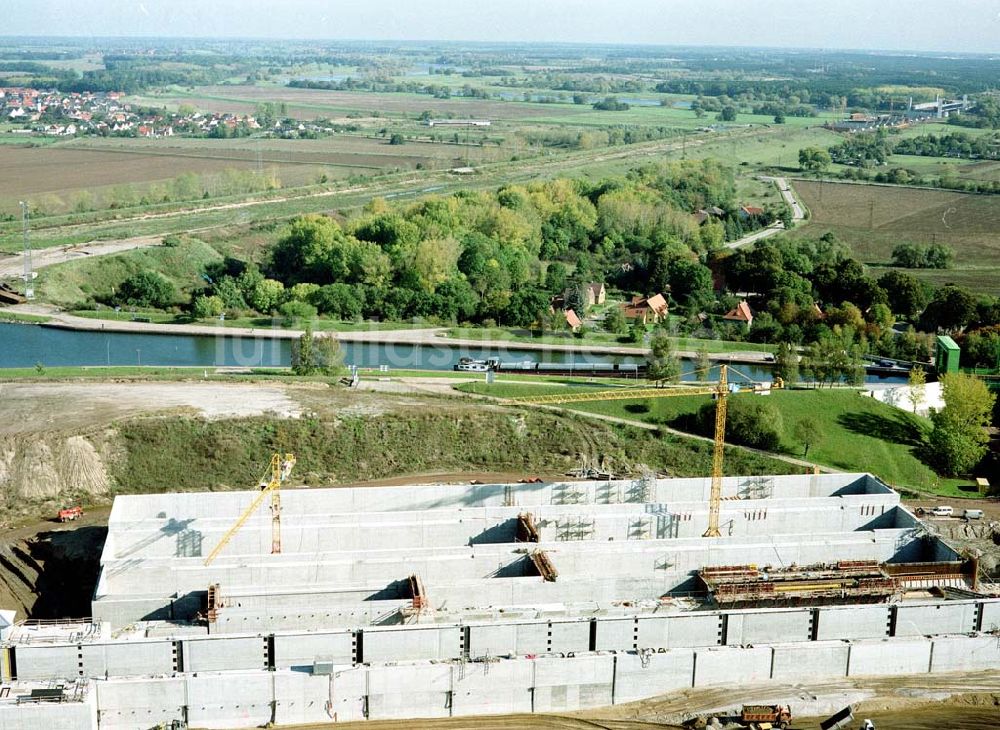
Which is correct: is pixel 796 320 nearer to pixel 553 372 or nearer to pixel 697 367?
pixel 697 367

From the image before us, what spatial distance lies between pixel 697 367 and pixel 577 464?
9.54 metres

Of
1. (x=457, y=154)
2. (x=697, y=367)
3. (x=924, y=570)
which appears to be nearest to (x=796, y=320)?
(x=697, y=367)

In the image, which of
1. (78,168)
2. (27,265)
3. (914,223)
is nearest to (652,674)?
(27,265)

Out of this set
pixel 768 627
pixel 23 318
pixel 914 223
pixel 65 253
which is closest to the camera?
pixel 768 627

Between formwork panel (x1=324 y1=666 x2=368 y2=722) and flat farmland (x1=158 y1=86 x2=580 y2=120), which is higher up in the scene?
flat farmland (x1=158 y1=86 x2=580 y2=120)

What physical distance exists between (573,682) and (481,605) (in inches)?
116

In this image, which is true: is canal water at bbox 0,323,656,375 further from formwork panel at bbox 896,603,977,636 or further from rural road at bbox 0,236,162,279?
formwork panel at bbox 896,603,977,636

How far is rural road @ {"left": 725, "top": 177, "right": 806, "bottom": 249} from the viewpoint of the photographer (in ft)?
216

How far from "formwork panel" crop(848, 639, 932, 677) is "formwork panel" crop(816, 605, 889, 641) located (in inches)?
21.5

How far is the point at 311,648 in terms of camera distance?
2172 cm

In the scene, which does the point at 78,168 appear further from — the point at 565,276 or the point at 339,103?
the point at 339,103

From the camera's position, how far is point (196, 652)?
21312 millimetres

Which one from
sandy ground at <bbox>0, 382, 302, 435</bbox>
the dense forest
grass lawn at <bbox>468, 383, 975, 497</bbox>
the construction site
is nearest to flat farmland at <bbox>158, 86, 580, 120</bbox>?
the dense forest

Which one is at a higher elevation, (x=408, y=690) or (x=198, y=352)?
(x=198, y=352)
